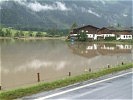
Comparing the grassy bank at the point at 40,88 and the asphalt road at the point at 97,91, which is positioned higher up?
the grassy bank at the point at 40,88

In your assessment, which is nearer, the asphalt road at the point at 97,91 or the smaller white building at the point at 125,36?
the asphalt road at the point at 97,91

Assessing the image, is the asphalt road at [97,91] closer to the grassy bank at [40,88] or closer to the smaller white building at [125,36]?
the grassy bank at [40,88]

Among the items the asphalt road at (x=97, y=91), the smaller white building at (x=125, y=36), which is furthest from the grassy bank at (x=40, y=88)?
the smaller white building at (x=125, y=36)

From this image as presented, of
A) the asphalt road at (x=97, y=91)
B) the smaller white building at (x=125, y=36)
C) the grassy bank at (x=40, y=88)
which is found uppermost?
the smaller white building at (x=125, y=36)

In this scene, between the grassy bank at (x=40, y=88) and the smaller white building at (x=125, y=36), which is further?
the smaller white building at (x=125, y=36)

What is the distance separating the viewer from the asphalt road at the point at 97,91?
60.7 feet

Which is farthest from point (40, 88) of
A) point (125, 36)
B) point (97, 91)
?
point (125, 36)

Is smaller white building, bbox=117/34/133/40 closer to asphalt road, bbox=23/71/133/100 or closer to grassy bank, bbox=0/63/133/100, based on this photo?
grassy bank, bbox=0/63/133/100

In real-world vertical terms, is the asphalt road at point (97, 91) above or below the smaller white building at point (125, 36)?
below

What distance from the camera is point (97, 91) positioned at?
20125 mm

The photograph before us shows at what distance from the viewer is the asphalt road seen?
1850 centimetres

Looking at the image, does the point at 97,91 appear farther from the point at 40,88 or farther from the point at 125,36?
the point at 125,36

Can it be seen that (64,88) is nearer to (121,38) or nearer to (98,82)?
(98,82)

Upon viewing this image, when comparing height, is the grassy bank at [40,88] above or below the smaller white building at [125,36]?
below
